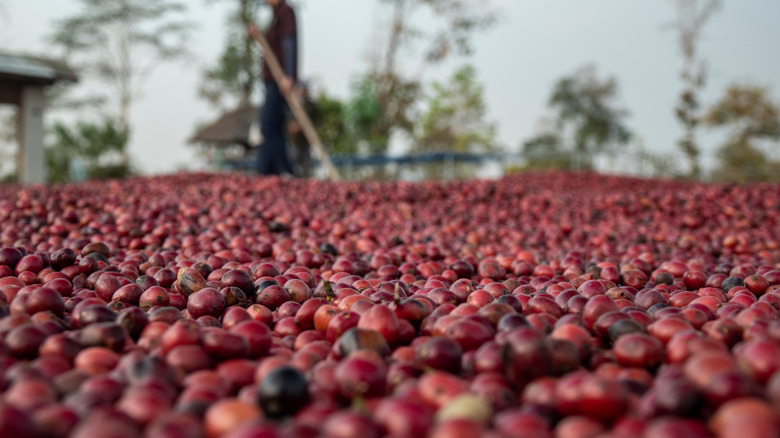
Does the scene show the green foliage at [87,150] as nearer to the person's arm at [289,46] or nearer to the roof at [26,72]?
the roof at [26,72]

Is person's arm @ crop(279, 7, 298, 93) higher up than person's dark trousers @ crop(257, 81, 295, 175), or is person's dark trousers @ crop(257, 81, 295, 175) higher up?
person's arm @ crop(279, 7, 298, 93)

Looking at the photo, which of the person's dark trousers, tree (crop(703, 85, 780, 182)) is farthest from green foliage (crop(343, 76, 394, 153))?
tree (crop(703, 85, 780, 182))

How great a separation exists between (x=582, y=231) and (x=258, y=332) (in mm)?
4038

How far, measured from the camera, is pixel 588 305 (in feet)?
5.82

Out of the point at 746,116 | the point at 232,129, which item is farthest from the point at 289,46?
the point at 746,116

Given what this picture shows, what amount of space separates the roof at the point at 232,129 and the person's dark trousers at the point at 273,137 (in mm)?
11307

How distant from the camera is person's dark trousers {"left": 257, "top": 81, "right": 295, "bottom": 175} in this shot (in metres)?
8.69

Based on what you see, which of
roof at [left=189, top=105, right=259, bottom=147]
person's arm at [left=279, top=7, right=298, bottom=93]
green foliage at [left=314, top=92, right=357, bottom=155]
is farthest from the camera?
roof at [left=189, top=105, right=259, bottom=147]

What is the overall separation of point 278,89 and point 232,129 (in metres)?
12.8

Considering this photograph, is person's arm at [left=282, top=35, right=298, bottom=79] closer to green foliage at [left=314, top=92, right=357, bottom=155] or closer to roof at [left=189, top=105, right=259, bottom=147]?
green foliage at [left=314, top=92, right=357, bottom=155]

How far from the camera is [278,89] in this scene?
342 inches

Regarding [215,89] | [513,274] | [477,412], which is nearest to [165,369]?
[477,412]

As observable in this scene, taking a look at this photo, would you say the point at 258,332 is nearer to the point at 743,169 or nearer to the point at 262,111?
the point at 262,111

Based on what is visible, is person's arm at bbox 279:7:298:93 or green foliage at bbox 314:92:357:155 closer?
person's arm at bbox 279:7:298:93
